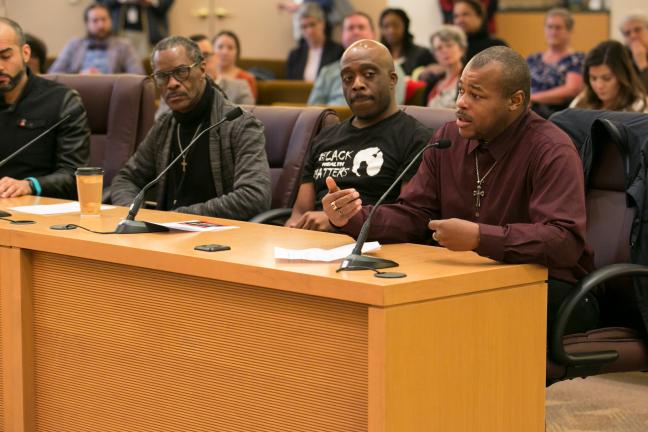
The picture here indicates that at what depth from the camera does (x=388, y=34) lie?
21.8ft

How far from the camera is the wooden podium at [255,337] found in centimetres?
206

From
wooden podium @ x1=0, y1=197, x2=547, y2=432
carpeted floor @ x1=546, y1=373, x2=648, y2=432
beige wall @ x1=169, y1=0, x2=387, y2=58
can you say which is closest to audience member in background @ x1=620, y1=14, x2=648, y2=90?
carpeted floor @ x1=546, y1=373, x2=648, y2=432

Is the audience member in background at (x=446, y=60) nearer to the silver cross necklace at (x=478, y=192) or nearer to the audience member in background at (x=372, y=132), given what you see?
the audience member in background at (x=372, y=132)

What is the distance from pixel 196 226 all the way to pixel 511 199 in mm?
774

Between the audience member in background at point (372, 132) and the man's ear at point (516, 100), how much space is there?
2.30 feet

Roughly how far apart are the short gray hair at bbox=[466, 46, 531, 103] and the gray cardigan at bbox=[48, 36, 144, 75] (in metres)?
4.97

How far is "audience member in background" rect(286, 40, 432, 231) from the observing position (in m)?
3.30

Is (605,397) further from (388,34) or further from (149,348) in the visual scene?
(388,34)

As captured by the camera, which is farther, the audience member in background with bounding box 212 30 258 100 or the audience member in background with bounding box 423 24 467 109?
the audience member in background with bounding box 212 30 258 100

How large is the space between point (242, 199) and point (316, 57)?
382cm

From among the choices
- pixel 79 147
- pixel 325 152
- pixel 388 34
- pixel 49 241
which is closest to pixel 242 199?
pixel 325 152

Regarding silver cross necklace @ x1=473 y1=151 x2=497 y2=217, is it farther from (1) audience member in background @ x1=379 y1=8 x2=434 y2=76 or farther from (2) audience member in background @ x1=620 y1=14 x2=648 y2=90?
(1) audience member in background @ x1=379 y1=8 x2=434 y2=76

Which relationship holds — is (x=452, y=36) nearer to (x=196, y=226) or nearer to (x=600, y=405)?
(x=600, y=405)

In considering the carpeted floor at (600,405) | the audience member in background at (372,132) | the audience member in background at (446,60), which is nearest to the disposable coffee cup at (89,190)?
the audience member in background at (372,132)
